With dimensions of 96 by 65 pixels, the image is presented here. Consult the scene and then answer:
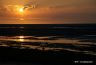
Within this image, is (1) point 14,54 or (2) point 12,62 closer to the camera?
(2) point 12,62

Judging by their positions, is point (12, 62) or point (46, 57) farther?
point (46, 57)

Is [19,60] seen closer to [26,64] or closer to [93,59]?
[26,64]

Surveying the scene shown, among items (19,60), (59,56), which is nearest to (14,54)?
(19,60)

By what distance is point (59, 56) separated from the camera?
20.7m

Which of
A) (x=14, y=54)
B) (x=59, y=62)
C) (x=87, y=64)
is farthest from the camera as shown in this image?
(x=14, y=54)

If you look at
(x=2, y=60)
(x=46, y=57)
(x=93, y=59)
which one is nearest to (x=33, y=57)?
(x=46, y=57)

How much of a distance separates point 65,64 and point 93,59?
2.68m

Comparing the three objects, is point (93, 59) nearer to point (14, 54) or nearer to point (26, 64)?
point (26, 64)

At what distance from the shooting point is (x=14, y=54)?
21.5 metres

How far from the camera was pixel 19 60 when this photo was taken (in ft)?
62.3

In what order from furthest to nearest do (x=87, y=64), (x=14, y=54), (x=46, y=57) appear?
(x=14, y=54), (x=46, y=57), (x=87, y=64)

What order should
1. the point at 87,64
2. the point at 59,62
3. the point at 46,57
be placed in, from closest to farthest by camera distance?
the point at 87,64 < the point at 59,62 < the point at 46,57

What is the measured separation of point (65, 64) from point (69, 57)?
2.55 metres

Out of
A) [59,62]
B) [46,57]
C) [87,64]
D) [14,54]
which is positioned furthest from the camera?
[14,54]
